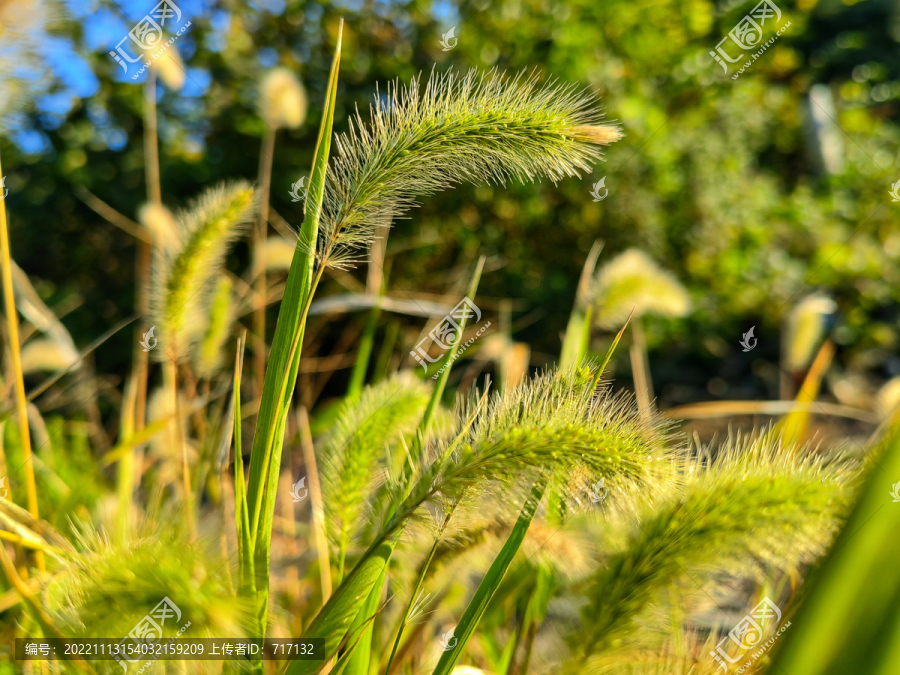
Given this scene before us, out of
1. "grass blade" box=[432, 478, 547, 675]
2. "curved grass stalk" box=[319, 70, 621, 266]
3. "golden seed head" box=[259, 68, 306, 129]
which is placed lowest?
"grass blade" box=[432, 478, 547, 675]

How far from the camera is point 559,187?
3557 mm

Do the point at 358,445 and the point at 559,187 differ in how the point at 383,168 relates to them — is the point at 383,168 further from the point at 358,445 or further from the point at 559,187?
the point at 559,187

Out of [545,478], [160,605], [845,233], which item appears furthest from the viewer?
[845,233]

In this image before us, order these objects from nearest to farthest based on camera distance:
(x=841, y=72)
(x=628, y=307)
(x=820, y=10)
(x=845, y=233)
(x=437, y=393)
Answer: (x=437, y=393) < (x=628, y=307) < (x=845, y=233) < (x=820, y=10) < (x=841, y=72)

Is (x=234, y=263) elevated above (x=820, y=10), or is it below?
below

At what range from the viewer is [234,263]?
3.76 meters

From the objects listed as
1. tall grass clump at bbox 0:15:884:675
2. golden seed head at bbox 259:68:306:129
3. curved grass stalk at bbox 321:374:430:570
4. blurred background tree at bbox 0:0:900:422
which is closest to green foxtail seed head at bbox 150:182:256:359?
tall grass clump at bbox 0:15:884:675

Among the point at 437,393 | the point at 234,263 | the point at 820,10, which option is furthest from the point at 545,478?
the point at 820,10

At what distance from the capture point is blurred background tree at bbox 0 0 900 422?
11.4 feet

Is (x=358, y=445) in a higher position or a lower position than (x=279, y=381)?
lower

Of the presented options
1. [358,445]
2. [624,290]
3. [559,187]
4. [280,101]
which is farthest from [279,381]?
[559,187]

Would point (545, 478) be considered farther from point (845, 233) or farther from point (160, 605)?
point (845, 233)

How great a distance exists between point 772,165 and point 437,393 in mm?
5003

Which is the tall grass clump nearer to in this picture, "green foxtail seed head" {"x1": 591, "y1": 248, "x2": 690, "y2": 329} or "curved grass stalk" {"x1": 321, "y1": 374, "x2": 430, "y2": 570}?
"curved grass stalk" {"x1": 321, "y1": 374, "x2": 430, "y2": 570}
